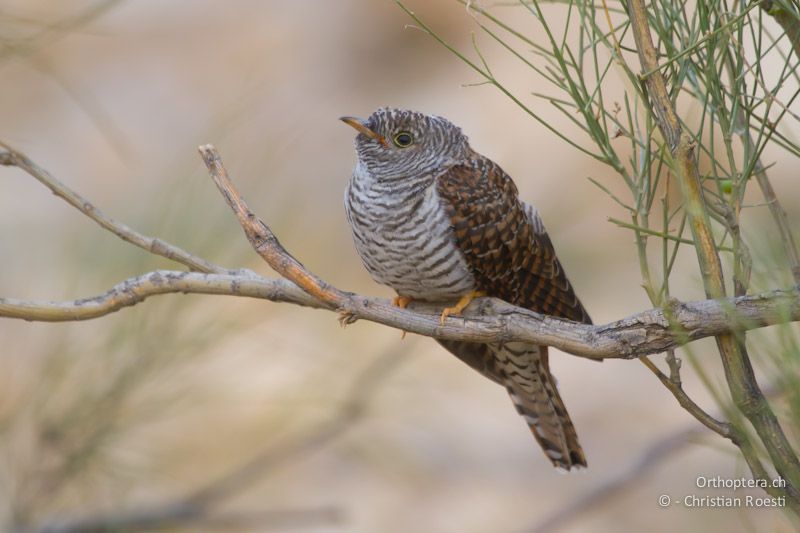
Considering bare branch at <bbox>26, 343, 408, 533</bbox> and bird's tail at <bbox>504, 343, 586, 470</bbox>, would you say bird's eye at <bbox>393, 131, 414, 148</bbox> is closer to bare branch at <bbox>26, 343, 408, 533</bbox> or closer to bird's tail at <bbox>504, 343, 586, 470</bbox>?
bird's tail at <bbox>504, 343, 586, 470</bbox>

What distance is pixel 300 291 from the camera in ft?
6.25

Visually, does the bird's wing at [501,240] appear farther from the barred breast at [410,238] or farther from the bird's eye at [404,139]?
the bird's eye at [404,139]

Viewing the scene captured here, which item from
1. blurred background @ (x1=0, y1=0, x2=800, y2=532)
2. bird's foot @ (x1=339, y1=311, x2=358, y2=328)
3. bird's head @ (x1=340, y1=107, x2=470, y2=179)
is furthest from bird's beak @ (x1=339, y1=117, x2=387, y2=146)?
bird's foot @ (x1=339, y1=311, x2=358, y2=328)

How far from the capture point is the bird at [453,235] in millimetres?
2547

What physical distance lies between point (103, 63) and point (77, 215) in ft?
8.49

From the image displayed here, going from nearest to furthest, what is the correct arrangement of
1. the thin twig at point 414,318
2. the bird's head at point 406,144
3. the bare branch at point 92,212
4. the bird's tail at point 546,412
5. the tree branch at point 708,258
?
the tree branch at point 708,258 → the thin twig at point 414,318 → the bare branch at point 92,212 → the bird's head at point 406,144 → the bird's tail at point 546,412

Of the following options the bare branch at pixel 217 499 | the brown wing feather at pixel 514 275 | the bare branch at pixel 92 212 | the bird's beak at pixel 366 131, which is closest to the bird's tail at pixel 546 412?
the brown wing feather at pixel 514 275

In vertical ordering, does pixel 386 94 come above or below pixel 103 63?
below

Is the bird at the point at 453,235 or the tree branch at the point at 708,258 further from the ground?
the bird at the point at 453,235

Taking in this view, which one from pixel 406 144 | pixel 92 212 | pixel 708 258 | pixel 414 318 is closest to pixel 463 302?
pixel 406 144

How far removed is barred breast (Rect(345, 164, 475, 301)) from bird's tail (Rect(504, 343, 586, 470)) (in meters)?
0.38

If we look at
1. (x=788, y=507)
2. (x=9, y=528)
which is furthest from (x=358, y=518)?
(x=788, y=507)

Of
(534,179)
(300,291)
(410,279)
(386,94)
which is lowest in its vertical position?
(300,291)

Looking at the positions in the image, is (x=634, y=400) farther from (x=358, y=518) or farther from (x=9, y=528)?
(x=9, y=528)
